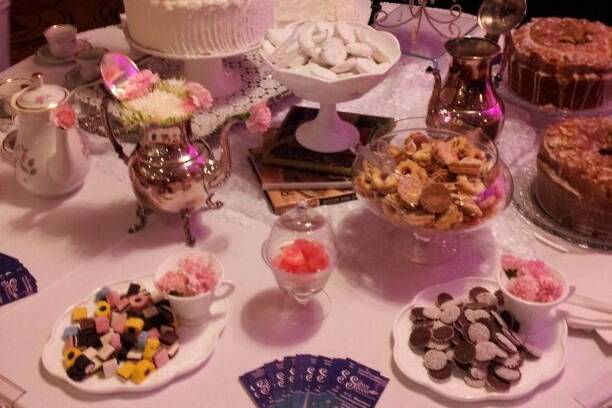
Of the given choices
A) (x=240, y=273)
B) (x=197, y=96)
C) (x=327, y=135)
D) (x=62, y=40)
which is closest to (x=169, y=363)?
(x=240, y=273)

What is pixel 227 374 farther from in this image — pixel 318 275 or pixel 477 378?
pixel 477 378

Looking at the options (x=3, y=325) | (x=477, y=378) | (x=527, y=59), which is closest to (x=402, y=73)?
(x=527, y=59)

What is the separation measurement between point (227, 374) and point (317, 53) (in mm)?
643

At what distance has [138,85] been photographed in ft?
3.50

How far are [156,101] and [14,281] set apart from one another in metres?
0.36

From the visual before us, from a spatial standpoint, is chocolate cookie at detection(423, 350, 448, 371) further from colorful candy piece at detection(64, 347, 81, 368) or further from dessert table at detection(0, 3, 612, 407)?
colorful candy piece at detection(64, 347, 81, 368)

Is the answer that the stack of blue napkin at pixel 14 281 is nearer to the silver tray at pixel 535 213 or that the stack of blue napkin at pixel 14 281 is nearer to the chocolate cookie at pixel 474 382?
the chocolate cookie at pixel 474 382

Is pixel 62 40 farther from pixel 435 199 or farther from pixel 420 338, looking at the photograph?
pixel 420 338

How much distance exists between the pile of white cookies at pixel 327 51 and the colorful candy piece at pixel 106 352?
2.01ft

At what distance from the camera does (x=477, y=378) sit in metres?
0.88

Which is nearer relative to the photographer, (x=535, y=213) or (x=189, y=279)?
(x=189, y=279)

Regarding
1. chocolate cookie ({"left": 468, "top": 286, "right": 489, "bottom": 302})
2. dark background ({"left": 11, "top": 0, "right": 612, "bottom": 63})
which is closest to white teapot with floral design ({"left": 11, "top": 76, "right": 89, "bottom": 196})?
chocolate cookie ({"left": 468, "top": 286, "right": 489, "bottom": 302})

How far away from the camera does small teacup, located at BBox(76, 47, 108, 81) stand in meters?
1.58

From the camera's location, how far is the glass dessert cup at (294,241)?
99 cm
